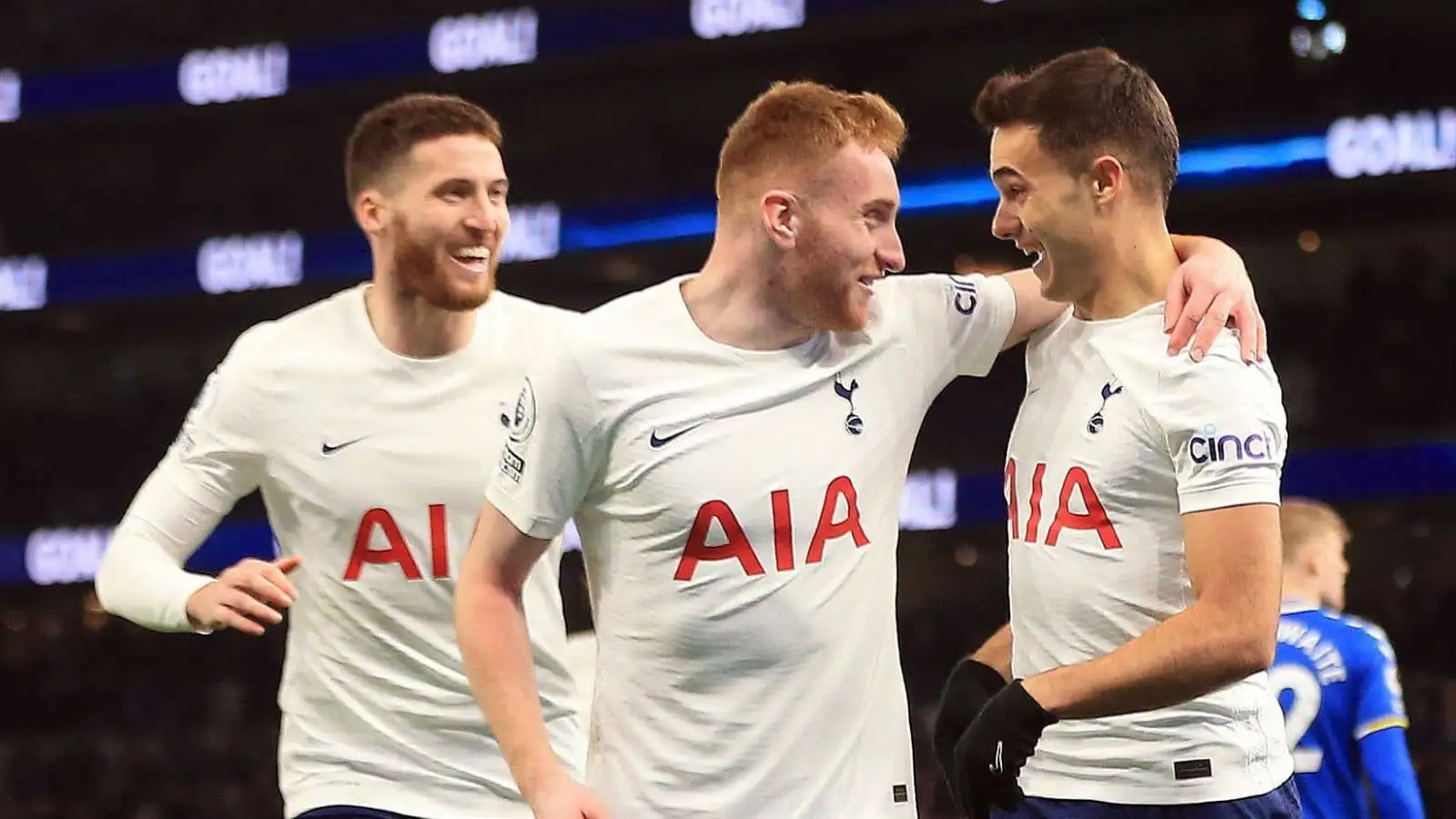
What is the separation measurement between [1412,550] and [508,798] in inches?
261

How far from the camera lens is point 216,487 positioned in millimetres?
3217

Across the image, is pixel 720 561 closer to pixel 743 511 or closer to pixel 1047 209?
pixel 743 511

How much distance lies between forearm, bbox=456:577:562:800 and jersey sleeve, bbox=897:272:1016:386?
690mm

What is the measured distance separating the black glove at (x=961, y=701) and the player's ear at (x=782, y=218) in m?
0.63

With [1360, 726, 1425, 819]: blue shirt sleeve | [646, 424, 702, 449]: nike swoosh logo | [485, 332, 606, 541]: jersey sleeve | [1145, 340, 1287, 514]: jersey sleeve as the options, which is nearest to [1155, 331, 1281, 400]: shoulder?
[1145, 340, 1287, 514]: jersey sleeve

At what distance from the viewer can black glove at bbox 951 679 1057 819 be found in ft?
7.29

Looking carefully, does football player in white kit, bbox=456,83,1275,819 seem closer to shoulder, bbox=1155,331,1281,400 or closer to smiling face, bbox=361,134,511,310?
shoulder, bbox=1155,331,1281,400

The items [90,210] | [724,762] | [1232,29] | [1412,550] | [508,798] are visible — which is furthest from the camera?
[90,210]

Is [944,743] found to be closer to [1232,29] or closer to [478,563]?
[478,563]

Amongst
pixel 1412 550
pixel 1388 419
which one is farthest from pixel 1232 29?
pixel 1412 550

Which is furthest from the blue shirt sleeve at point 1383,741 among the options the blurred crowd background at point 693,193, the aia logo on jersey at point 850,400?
→ the blurred crowd background at point 693,193

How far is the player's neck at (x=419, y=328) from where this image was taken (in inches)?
128

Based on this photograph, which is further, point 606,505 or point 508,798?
point 508,798

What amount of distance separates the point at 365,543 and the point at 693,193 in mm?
5350
